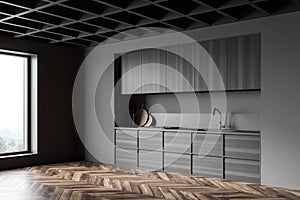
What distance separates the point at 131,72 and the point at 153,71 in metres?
0.55

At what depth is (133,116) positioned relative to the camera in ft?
24.3

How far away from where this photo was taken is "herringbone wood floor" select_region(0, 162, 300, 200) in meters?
4.49

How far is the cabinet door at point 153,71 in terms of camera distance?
6.50 m

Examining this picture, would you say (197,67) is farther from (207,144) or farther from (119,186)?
(119,186)

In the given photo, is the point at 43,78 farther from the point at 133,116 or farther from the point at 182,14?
the point at 182,14

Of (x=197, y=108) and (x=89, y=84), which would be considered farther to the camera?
(x=89, y=84)

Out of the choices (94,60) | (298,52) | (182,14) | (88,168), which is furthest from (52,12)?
(298,52)

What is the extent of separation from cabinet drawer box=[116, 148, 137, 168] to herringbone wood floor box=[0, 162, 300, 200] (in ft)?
1.50

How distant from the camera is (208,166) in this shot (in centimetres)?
569

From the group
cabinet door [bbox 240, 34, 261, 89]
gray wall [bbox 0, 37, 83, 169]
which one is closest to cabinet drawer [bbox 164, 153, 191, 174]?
cabinet door [bbox 240, 34, 261, 89]

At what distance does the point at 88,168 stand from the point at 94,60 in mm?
2232

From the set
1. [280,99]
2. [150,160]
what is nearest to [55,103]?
[150,160]

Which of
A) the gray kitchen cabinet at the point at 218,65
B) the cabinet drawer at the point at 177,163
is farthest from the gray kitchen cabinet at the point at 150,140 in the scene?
the gray kitchen cabinet at the point at 218,65

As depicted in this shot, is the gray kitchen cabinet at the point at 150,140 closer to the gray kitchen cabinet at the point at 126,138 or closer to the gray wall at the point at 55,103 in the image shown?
the gray kitchen cabinet at the point at 126,138
